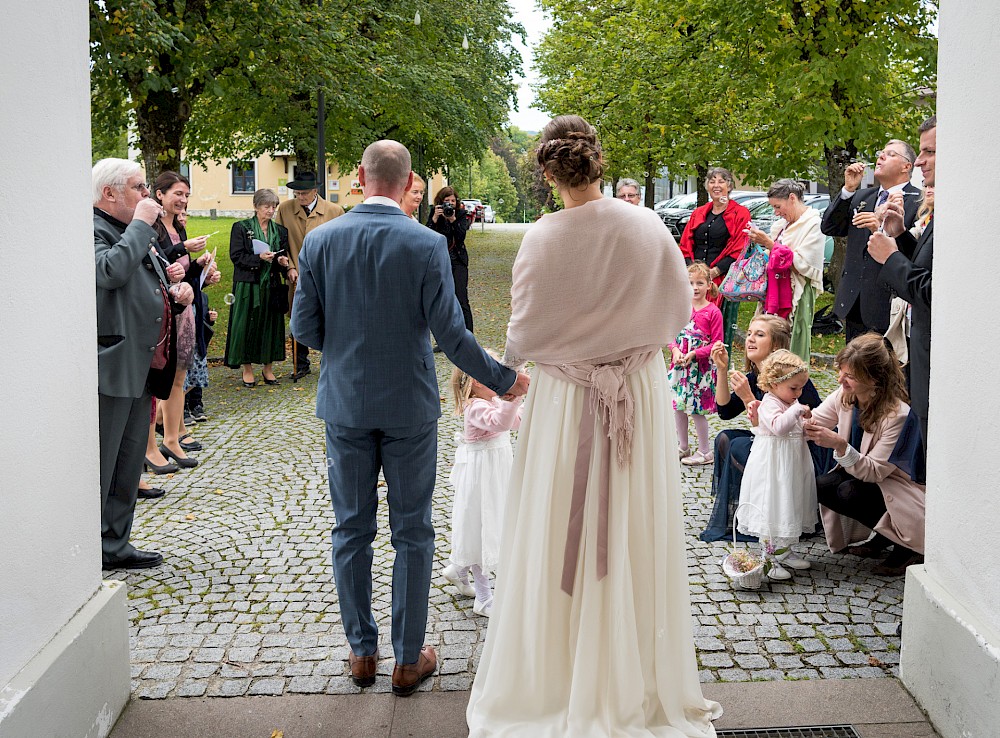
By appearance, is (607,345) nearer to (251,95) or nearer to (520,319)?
(520,319)

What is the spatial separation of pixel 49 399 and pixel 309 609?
2.06 m

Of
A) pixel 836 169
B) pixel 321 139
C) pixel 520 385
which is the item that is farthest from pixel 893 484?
pixel 836 169

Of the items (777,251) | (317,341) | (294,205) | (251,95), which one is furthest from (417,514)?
(251,95)

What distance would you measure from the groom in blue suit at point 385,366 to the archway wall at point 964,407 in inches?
63.5

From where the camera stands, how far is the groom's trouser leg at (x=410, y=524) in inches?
164

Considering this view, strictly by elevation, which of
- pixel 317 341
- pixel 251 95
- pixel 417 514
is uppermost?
pixel 251 95

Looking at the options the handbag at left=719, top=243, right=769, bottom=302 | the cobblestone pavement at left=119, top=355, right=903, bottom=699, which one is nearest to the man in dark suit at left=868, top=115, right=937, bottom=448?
the cobblestone pavement at left=119, top=355, right=903, bottom=699

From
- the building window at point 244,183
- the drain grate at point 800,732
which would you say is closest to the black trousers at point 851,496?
the drain grate at point 800,732

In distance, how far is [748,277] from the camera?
34.4 feet

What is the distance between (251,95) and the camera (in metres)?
17.7

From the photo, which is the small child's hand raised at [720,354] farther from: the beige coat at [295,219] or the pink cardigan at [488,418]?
the beige coat at [295,219]

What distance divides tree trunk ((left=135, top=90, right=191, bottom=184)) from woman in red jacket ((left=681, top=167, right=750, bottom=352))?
30.2ft

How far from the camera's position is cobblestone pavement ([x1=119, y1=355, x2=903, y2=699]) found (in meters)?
4.52

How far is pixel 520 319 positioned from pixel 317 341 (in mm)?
913
